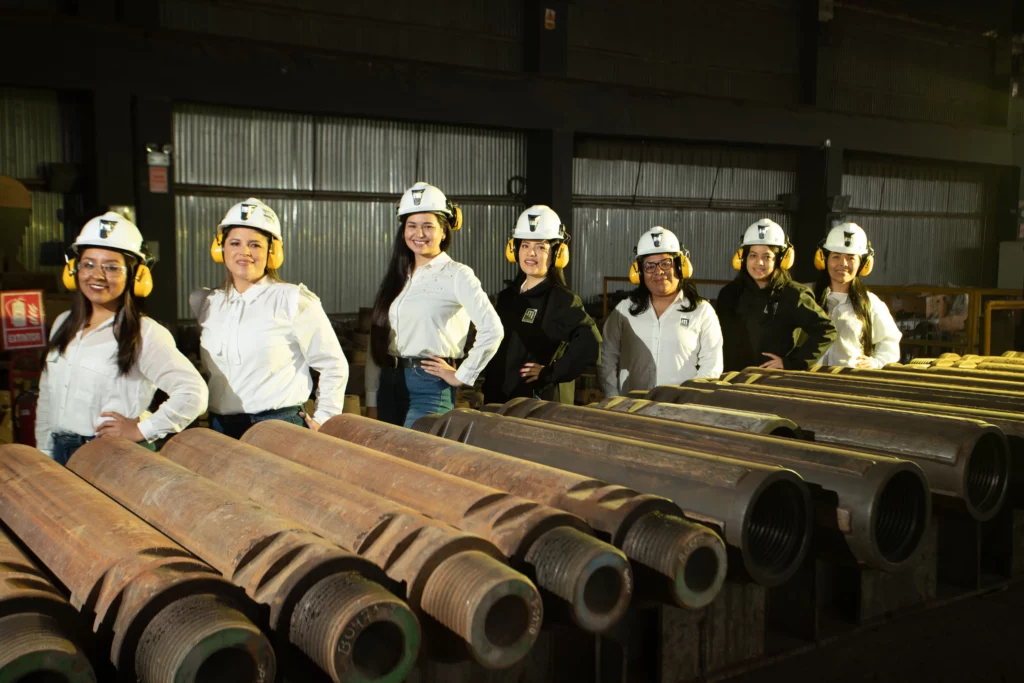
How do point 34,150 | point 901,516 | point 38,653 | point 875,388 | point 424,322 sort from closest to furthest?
point 38,653, point 901,516, point 875,388, point 424,322, point 34,150

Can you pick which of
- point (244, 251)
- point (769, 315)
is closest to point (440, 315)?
point (244, 251)

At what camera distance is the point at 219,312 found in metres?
3.65

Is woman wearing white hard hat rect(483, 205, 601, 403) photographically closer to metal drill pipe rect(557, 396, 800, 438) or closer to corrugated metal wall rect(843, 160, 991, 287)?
metal drill pipe rect(557, 396, 800, 438)

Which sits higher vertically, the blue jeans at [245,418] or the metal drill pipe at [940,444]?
the metal drill pipe at [940,444]

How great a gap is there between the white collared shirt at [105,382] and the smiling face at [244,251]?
18.3 inches

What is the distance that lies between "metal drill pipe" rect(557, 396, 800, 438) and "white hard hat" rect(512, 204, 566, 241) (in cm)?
163

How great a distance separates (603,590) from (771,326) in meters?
3.87

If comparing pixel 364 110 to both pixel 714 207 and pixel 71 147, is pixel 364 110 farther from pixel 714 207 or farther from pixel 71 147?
pixel 714 207

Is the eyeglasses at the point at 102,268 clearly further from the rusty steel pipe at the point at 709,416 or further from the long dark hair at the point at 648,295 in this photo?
the long dark hair at the point at 648,295

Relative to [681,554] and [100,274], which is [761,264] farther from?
[681,554]

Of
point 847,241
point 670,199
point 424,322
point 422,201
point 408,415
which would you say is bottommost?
point 408,415

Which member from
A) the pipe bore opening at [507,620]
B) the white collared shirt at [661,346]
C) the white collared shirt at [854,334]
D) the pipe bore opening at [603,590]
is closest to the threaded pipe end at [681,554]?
the pipe bore opening at [603,590]

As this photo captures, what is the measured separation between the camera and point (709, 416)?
9.75ft

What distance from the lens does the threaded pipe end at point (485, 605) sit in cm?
157
